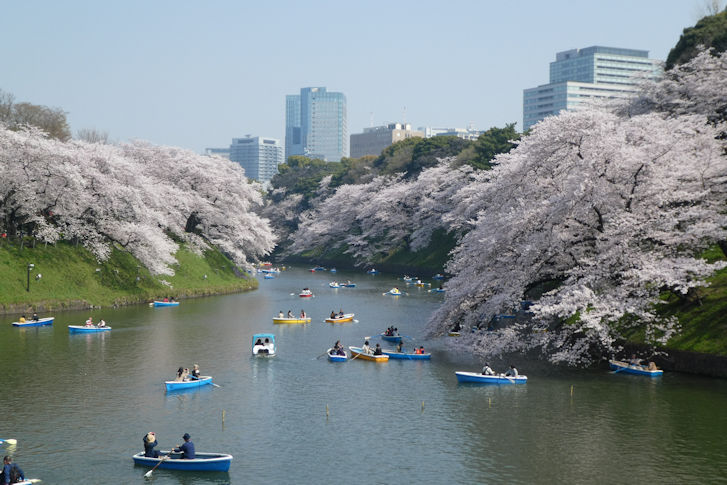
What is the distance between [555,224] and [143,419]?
983 inches

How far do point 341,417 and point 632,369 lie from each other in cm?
1741

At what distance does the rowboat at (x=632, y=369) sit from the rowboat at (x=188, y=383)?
22.9 metres

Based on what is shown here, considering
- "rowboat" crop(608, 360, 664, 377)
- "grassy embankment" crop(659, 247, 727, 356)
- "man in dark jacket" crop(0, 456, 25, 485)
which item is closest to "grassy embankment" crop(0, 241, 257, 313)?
"man in dark jacket" crop(0, 456, 25, 485)

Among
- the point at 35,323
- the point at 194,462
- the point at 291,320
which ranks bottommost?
the point at 194,462

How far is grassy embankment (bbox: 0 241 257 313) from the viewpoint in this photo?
203 ft

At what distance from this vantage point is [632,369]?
4103cm

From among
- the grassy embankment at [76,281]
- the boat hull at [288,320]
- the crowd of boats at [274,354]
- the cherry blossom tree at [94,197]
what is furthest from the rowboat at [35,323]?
the boat hull at [288,320]

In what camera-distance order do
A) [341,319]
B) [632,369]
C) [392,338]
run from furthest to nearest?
1. [341,319]
2. [392,338]
3. [632,369]

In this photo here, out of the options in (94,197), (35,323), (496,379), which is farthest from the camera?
(94,197)

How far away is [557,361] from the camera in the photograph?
43.0 m

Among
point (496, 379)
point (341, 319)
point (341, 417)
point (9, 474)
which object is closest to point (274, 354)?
point (341, 417)

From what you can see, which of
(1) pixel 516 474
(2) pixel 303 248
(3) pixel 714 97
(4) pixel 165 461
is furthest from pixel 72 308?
(2) pixel 303 248

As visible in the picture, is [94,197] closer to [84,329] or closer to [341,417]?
[84,329]

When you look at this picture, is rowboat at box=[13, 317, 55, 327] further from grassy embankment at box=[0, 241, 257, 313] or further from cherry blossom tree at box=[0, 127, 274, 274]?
cherry blossom tree at box=[0, 127, 274, 274]
